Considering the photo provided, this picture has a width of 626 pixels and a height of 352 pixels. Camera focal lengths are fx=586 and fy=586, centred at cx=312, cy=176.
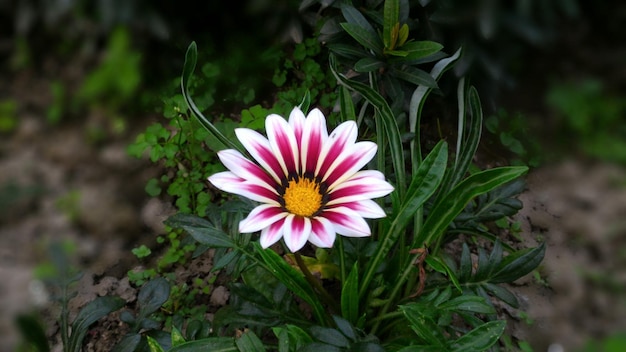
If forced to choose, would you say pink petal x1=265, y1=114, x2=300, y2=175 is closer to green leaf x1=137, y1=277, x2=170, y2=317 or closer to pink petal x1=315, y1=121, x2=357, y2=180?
pink petal x1=315, y1=121, x2=357, y2=180

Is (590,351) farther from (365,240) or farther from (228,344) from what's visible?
(228,344)

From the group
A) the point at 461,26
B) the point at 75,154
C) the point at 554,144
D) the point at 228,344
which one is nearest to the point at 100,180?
the point at 75,154

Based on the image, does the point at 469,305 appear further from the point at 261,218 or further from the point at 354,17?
the point at 354,17

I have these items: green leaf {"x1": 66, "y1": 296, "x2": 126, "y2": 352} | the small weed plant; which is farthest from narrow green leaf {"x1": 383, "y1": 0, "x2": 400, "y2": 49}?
green leaf {"x1": 66, "y1": 296, "x2": 126, "y2": 352}

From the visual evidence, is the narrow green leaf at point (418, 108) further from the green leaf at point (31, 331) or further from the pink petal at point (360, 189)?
the green leaf at point (31, 331)

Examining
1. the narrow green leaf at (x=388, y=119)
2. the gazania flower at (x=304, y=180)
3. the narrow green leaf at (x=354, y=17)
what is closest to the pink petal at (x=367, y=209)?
the gazania flower at (x=304, y=180)
